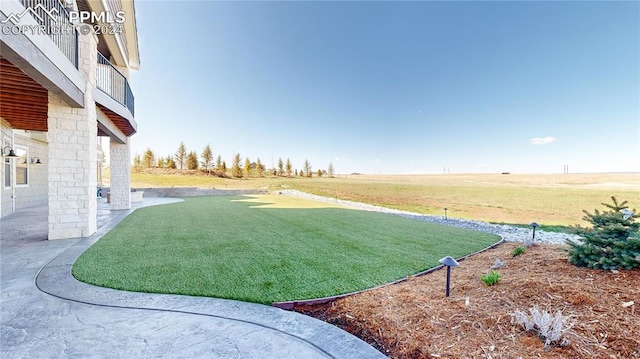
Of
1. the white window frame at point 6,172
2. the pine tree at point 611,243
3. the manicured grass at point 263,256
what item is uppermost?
the white window frame at point 6,172

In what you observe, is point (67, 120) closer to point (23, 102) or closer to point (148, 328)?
point (23, 102)

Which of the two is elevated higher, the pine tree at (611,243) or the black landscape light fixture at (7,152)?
the black landscape light fixture at (7,152)

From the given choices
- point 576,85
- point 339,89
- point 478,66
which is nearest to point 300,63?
point 339,89

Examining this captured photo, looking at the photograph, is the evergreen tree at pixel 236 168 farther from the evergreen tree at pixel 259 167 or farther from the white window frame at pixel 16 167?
the white window frame at pixel 16 167

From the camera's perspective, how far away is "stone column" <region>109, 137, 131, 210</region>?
9.94 meters

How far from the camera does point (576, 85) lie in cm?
1048

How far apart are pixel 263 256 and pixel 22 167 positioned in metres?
12.0

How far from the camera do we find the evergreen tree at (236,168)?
39.3 m

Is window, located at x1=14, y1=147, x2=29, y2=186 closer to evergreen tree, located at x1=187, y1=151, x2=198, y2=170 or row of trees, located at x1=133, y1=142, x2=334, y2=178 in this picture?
row of trees, located at x1=133, y1=142, x2=334, y2=178

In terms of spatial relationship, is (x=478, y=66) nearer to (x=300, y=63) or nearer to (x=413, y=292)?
(x=300, y=63)

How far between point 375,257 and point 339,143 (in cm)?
2288

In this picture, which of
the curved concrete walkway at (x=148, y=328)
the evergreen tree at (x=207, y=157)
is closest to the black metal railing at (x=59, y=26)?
the curved concrete walkway at (x=148, y=328)

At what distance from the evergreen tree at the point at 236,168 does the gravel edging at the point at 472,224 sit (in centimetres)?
2095

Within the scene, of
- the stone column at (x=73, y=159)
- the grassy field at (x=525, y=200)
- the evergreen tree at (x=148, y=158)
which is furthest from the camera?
the evergreen tree at (x=148, y=158)
